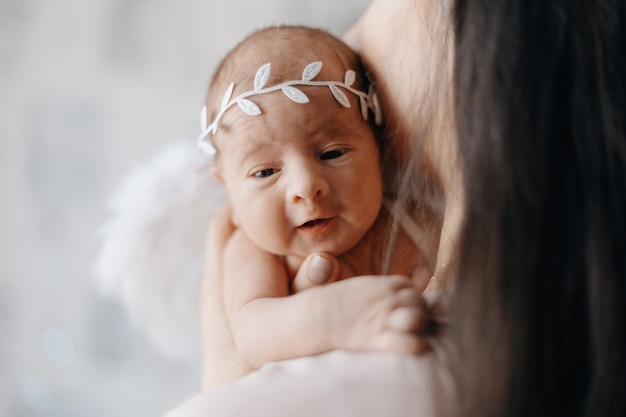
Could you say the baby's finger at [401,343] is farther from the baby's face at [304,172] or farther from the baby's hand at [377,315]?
the baby's face at [304,172]

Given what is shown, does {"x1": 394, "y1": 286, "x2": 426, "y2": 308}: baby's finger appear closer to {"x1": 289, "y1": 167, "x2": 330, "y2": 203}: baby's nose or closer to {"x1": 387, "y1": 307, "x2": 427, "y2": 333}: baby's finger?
{"x1": 387, "y1": 307, "x2": 427, "y2": 333}: baby's finger

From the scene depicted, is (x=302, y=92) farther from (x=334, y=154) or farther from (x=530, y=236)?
(x=530, y=236)

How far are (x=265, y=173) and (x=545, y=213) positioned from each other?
38cm

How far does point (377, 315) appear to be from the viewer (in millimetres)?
643

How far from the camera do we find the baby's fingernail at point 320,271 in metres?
0.85

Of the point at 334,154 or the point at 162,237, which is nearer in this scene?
the point at 334,154

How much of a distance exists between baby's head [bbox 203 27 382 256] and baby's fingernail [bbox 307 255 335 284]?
0.07 feet

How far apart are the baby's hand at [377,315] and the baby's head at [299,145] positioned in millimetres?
165

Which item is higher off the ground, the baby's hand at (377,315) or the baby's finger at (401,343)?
the baby's hand at (377,315)

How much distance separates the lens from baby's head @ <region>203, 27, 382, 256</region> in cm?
82

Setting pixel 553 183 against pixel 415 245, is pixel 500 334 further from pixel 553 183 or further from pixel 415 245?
pixel 415 245

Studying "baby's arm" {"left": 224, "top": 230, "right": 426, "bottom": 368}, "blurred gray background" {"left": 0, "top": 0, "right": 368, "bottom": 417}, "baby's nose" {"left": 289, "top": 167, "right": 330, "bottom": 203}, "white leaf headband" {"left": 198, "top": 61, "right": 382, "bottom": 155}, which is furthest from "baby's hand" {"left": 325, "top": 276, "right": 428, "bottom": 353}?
"blurred gray background" {"left": 0, "top": 0, "right": 368, "bottom": 417}

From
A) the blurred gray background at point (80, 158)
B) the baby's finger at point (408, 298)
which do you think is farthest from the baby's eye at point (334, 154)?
the blurred gray background at point (80, 158)

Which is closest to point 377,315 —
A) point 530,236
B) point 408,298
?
point 408,298
